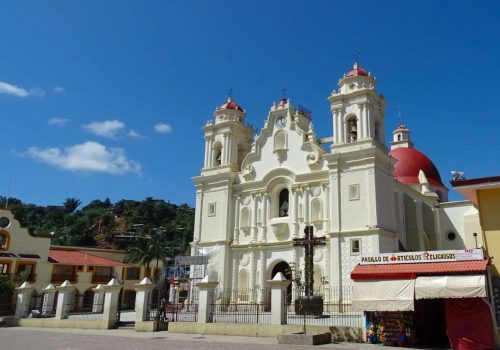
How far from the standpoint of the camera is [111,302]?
21250mm

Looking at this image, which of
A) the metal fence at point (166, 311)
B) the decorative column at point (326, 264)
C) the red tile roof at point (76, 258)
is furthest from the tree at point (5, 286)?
the decorative column at point (326, 264)

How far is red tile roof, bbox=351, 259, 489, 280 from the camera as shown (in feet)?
47.3

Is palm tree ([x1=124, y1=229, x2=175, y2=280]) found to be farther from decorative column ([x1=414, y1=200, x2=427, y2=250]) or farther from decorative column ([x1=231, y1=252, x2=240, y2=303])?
decorative column ([x1=414, y1=200, x2=427, y2=250])

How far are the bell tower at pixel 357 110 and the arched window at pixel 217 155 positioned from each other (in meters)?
9.52

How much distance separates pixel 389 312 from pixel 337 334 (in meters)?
2.01

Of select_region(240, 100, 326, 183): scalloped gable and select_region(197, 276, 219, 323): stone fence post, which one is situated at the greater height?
select_region(240, 100, 326, 183): scalloped gable

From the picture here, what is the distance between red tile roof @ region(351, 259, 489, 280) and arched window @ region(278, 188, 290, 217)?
15.2 m

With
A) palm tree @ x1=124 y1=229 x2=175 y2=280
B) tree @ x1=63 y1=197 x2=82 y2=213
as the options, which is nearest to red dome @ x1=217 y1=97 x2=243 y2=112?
palm tree @ x1=124 y1=229 x2=175 y2=280

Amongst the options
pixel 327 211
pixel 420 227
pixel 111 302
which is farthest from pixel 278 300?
pixel 420 227

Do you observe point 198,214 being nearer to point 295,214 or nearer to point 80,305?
point 295,214


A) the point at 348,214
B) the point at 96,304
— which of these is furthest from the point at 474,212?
the point at 96,304

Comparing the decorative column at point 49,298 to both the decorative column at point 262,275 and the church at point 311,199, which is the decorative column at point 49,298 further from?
the decorative column at point 262,275

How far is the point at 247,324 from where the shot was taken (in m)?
18.1

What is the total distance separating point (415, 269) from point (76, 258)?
108 feet
